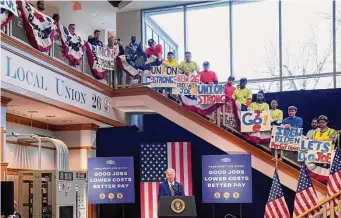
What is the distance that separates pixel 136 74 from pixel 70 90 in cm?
235

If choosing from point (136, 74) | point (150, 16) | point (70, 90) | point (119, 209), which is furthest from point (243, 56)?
point (70, 90)

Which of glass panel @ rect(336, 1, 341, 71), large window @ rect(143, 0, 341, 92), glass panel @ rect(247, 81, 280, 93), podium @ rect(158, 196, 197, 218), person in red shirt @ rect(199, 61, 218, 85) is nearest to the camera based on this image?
podium @ rect(158, 196, 197, 218)

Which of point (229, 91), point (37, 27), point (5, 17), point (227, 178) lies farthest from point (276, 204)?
point (5, 17)

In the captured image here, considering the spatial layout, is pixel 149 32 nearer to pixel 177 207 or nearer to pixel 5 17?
pixel 5 17

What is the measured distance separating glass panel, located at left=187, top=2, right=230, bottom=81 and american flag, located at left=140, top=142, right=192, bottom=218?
4.18m

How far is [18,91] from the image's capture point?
10047mm

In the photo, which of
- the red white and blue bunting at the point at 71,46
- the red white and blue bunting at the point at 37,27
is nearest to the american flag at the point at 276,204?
the red white and blue bunting at the point at 71,46

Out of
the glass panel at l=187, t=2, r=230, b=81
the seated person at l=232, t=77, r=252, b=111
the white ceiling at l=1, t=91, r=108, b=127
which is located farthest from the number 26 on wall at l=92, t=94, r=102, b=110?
the glass panel at l=187, t=2, r=230, b=81

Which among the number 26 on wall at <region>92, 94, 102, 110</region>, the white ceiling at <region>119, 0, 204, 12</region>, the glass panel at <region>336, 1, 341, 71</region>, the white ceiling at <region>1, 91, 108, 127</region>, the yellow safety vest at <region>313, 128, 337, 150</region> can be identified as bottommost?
the yellow safety vest at <region>313, 128, 337, 150</region>

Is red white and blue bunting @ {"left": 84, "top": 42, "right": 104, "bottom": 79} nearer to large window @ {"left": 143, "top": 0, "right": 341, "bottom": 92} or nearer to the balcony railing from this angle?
the balcony railing

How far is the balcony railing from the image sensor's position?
32.3 feet

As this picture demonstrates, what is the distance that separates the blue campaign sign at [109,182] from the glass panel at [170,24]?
560cm

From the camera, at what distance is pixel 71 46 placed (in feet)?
39.0

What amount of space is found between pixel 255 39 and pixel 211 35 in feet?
4.49
